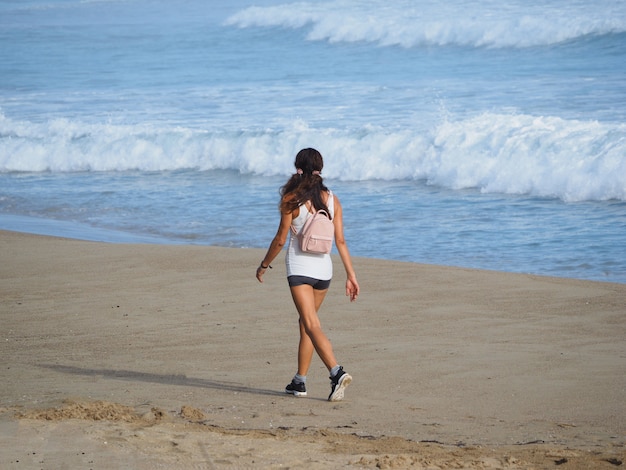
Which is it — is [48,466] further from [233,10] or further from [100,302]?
[233,10]

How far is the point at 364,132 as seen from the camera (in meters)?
19.0

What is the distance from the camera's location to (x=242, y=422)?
5457 mm

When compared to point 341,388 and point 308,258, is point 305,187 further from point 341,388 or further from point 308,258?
point 341,388

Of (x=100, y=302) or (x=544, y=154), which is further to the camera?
(x=544, y=154)

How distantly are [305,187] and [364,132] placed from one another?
43.4ft

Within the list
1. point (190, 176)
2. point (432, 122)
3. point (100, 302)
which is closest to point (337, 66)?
point (432, 122)

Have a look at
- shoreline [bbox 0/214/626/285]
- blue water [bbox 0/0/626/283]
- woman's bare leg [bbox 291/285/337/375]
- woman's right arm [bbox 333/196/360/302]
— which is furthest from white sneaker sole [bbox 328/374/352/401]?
shoreline [bbox 0/214/626/285]

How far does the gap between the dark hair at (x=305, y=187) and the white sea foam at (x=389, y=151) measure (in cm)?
904

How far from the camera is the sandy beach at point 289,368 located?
4875 millimetres

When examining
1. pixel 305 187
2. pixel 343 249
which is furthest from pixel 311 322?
pixel 305 187

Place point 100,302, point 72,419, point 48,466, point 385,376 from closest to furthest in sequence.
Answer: point 48,466 < point 72,419 < point 385,376 < point 100,302

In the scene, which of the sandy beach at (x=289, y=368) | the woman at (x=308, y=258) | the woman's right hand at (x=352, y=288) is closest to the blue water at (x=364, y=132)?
the sandy beach at (x=289, y=368)

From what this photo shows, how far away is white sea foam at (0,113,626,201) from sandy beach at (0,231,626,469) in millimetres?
5895

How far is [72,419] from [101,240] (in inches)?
286
